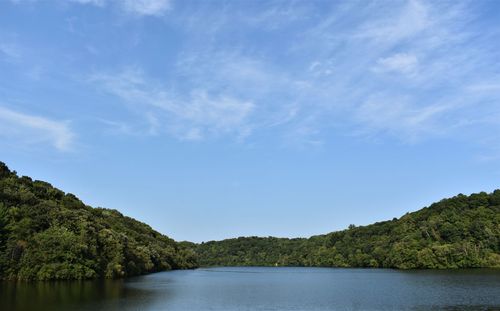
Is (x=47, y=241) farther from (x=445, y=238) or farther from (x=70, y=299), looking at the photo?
(x=445, y=238)

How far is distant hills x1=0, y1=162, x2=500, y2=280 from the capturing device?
261 ft

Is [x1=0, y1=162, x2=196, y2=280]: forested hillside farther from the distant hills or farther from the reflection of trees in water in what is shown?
the reflection of trees in water

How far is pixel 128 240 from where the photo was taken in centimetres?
11662

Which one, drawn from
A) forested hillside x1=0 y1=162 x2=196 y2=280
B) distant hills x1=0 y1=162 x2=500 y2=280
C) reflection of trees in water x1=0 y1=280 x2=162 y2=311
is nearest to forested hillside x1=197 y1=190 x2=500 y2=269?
distant hills x1=0 y1=162 x2=500 y2=280

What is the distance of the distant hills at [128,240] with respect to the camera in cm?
7956

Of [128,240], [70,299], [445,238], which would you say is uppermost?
[128,240]

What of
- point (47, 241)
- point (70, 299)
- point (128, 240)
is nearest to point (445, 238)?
point (128, 240)

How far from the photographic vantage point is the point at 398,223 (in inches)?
7092

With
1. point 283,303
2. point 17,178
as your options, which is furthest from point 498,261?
point 17,178

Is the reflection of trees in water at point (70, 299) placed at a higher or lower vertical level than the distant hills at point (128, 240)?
lower

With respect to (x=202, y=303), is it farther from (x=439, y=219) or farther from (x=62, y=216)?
(x=439, y=219)

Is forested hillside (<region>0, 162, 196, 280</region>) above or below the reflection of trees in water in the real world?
above

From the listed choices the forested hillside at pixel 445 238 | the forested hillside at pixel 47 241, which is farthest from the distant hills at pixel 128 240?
the forested hillside at pixel 445 238

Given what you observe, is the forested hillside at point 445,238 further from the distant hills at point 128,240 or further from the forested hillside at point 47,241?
the forested hillside at point 47,241
